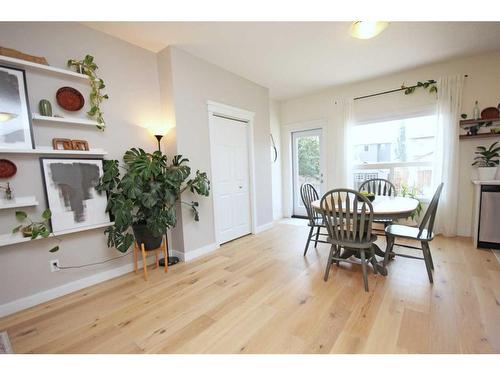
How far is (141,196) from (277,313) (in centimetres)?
170

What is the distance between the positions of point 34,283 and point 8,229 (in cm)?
54

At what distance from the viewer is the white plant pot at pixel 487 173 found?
9.86ft

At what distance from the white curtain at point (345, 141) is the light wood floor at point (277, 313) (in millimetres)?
1957

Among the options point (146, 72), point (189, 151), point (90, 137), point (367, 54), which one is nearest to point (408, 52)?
point (367, 54)

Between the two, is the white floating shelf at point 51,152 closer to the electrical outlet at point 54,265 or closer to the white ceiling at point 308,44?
the electrical outlet at point 54,265

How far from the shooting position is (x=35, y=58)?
191cm

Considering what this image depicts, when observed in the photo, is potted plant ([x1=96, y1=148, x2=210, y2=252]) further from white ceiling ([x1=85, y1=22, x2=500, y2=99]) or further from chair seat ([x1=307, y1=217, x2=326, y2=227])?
chair seat ([x1=307, y1=217, x2=326, y2=227])

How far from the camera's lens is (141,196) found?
7.45 feet

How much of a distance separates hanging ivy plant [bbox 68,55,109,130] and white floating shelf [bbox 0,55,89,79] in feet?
0.32

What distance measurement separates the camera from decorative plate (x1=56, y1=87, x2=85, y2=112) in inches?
82.7

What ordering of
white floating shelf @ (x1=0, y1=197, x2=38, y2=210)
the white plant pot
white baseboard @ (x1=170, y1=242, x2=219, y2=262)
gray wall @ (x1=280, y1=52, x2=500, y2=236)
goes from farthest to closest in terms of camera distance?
1. gray wall @ (x1=280, y1=52, x2=500, y2=236)
2. the white plant pot
3. white baseboard @ (x1=170, y1=242, x2=219, y2=262)
4. white floating shelf @ (x1=0, y1=197, x2=38, y2=210)

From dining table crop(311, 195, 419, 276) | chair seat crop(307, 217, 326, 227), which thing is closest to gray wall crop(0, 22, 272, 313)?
chair seat crop(307, 217, 326, 227)

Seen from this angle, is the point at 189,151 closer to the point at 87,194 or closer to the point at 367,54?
the point at 87,194

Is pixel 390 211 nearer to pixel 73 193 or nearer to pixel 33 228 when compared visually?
pixel 73 193
